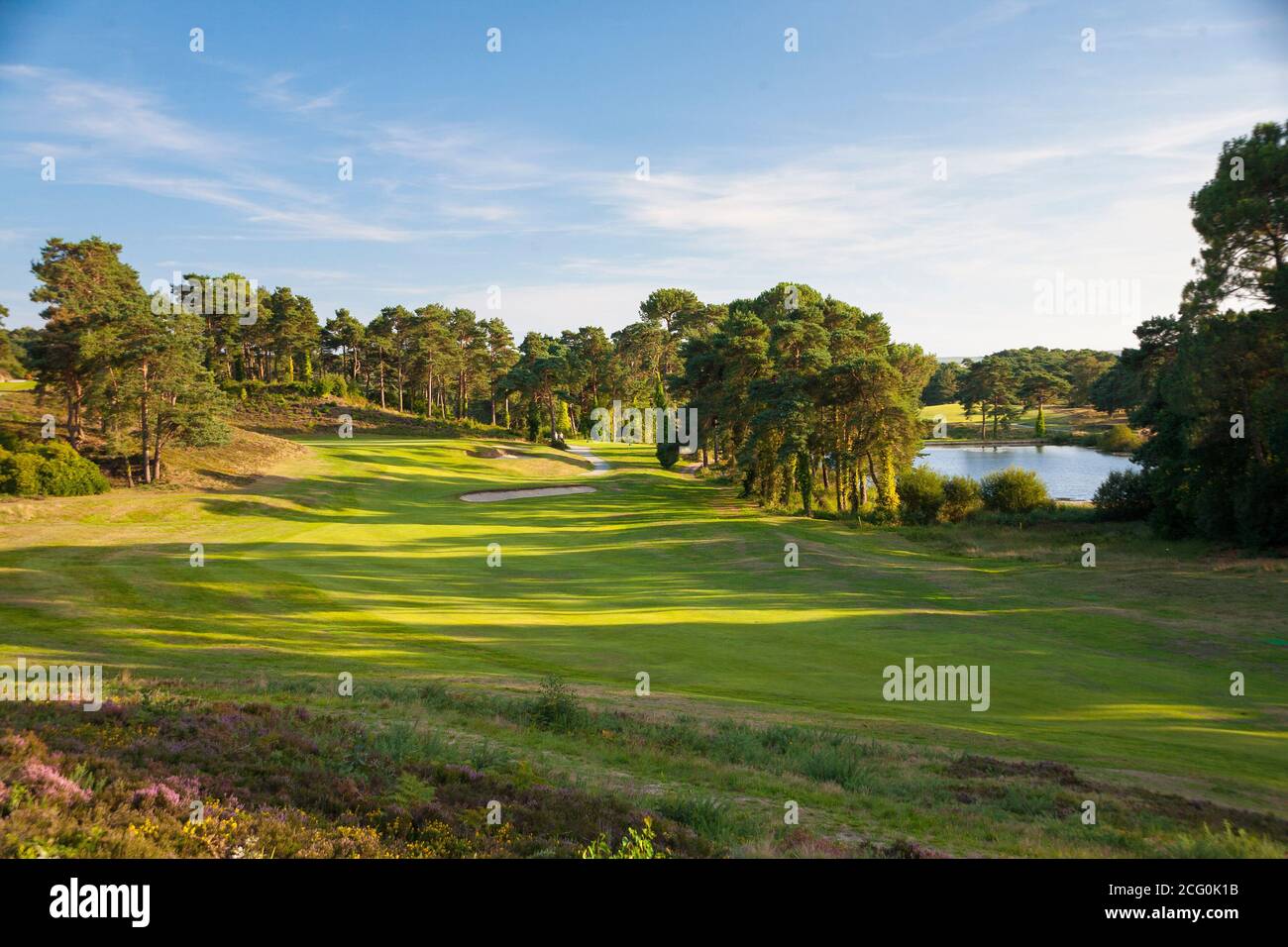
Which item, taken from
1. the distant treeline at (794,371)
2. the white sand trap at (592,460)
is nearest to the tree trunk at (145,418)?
the distant treeline at (794,371)

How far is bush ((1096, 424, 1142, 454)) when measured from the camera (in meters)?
106

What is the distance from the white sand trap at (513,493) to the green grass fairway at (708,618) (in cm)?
1098

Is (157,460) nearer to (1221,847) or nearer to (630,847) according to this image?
(630,847)

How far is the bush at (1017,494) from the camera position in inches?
2370

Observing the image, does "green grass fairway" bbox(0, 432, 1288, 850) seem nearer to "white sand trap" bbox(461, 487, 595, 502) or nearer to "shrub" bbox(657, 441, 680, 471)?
"white sand trap" bbox(461, 487, 595, 502)

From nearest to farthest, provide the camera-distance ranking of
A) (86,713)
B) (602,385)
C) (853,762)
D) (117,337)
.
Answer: (86,713)
(853,762)
(117,337)
(602,385)

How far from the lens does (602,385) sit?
127 m

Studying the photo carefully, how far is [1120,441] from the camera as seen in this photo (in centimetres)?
10725

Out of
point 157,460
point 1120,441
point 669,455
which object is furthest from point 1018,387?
point 157,460

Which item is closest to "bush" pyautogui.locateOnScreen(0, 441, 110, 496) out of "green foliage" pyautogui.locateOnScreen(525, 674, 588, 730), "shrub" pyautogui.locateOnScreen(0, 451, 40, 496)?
"shrub" pyautogui.locateOnScreen(0, 451, 40, 496)

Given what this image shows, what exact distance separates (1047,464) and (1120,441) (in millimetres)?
16193
